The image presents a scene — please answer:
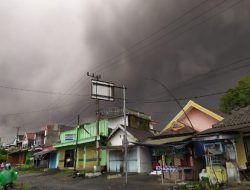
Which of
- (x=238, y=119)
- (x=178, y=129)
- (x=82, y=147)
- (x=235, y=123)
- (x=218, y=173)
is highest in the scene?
(x=178, y=129)

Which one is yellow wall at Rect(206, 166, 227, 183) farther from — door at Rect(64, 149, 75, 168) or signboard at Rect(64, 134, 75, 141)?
signboard at Rect(64, 134, 75, 141)

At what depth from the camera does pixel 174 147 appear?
20844mm

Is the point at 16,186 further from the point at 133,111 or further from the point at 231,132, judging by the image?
the point at 133,111

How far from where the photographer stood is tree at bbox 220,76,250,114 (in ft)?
128

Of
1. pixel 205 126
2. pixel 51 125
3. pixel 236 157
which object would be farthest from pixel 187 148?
pixel 51 125

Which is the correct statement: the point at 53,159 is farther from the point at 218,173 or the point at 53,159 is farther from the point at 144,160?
the point at 218,173

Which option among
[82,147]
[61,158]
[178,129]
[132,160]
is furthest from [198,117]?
[61,158]

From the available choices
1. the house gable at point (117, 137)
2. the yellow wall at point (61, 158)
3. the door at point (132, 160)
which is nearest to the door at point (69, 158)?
the yellow wall at point (61, 158)

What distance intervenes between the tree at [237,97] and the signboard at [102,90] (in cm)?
2166

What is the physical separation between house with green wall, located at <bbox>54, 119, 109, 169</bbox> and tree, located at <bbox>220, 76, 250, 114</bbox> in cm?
2013

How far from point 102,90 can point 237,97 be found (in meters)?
25.6

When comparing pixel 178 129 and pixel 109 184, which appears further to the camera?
pixel 178 129

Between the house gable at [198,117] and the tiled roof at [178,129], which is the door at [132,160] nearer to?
the house gable at [198,117]

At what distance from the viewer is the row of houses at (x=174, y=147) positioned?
18.3 metres
